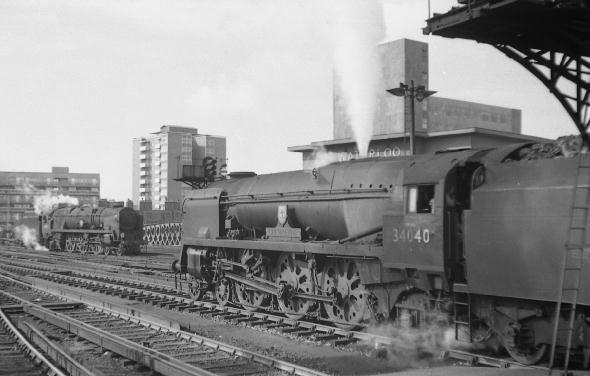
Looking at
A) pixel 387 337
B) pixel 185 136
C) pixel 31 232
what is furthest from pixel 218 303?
pixel 185 136

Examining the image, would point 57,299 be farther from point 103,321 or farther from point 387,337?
point 387,337

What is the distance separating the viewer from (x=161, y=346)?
12.0m

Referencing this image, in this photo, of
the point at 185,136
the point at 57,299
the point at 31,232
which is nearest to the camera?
the point at 57,299

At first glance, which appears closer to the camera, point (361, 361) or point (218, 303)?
point (361, 361)

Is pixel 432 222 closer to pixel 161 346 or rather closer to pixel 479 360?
pixel 479 360

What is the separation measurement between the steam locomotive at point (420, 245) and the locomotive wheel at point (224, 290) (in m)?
0.03

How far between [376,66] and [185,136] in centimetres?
13196

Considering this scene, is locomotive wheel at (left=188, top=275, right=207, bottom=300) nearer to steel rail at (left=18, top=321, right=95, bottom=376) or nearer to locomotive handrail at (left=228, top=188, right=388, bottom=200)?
locomotive handrail at (left=228, top=188, right=388, bottom=200)

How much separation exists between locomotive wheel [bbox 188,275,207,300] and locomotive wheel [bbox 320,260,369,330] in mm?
5531

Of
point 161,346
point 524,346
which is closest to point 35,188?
point 161,346

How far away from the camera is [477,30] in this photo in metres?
11.2

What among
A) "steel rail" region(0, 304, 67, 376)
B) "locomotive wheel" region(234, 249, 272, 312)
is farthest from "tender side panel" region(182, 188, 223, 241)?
"steel rail" region(0, 304, 67, 376)

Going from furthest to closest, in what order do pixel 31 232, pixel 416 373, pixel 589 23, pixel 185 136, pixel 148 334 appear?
pixel 185 136 < pixel 31 232 < pixel 148 334 < pixel 589 23 < pixel 416 373

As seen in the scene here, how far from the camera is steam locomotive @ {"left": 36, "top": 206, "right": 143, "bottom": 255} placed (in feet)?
139
